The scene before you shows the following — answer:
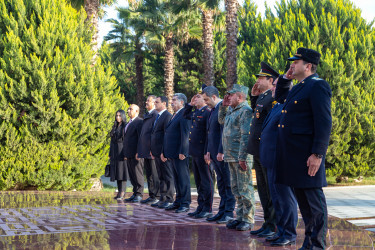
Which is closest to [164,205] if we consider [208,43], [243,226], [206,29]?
[243,226]

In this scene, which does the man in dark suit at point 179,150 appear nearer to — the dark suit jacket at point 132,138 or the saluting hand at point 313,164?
the dark suit jacket at point 132,138

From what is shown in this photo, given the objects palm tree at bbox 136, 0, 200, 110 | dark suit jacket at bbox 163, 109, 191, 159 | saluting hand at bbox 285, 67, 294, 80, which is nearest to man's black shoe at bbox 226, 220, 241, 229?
dark suit jacket at bbox 163, 109, 191, 159

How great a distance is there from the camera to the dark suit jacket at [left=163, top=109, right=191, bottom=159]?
8.52m

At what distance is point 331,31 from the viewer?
1692 cm

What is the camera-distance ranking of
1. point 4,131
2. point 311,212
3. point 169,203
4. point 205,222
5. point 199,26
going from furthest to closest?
point 199,26
point 4,131
point 169,203
point 205,222
point 311,212

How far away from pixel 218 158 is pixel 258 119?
125cm

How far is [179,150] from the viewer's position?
8523 mm

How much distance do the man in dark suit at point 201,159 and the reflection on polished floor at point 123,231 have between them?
1.48 feet

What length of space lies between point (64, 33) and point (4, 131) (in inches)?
140

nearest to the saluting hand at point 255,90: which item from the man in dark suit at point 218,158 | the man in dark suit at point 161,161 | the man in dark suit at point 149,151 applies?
the man in dark suit at point 218,158

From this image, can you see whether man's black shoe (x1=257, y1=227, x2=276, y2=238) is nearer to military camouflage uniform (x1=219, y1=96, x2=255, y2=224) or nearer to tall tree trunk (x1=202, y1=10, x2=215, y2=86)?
military camouflage uniform (x1=219, y1=96, x2=255, y2=224)

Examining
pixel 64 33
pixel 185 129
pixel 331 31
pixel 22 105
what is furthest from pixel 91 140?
pixel 331 31

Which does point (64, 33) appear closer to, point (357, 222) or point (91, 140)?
point (91, 140)

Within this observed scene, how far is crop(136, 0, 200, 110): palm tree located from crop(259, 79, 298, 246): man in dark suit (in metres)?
19.0
